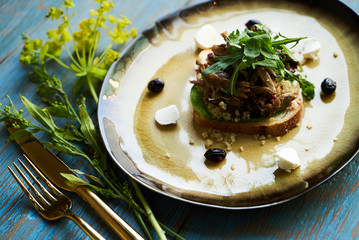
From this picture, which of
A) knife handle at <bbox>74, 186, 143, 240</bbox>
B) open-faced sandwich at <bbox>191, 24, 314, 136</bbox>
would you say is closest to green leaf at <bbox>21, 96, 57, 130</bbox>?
knife handle at <bbox>74, 186, 143, 240</bbox>

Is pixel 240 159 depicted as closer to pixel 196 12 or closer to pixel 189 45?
pixel 189 45

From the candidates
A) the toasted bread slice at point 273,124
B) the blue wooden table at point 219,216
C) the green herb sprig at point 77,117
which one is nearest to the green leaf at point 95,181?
the green herb sprig at point 77,117

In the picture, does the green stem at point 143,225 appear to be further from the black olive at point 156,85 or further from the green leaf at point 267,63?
the green leaf at point 267,63

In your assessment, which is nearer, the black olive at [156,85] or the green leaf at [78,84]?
the black olive at [156,85]

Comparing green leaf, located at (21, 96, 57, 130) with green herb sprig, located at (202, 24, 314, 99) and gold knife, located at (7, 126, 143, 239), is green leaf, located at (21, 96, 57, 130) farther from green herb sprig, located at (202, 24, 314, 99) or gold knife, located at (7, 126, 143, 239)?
green herb sprig, located at (202, 24, 314, 99)

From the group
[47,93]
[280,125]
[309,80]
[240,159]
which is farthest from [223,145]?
[47,93]

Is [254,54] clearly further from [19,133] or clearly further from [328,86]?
[19,133]
